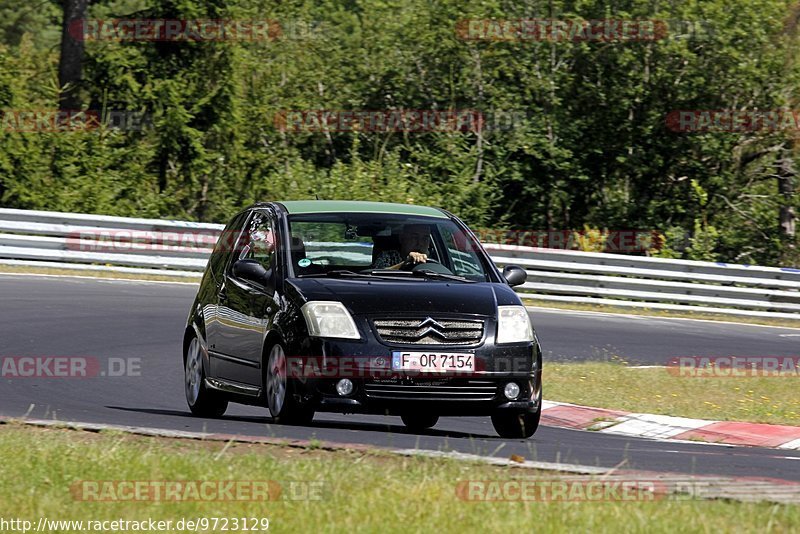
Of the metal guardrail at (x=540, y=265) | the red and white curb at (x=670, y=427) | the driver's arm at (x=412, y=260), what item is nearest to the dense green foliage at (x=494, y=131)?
the metal guardrail at (x=540, y=265)

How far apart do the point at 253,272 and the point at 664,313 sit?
15319 mm

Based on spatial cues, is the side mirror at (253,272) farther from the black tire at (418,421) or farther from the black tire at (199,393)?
the black tire at (418,421)

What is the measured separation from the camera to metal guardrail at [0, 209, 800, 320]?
76.1ft

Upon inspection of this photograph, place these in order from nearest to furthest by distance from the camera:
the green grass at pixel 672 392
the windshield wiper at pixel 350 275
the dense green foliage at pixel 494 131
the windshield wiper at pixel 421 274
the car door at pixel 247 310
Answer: the windshield wiper at pixel 350 275 < the car door at pixel 247 310 < the windshield wiper at pixel 421 274 < the green grass at pixel 672 392 < the dense green foliage at pixel 494 131

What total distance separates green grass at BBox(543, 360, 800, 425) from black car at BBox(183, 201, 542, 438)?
3.13 meters

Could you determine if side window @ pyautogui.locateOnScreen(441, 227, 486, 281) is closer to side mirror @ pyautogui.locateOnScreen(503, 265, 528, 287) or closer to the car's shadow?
side mirror @ pyautogui.locateOnScreen(503, 265, 528, 287)

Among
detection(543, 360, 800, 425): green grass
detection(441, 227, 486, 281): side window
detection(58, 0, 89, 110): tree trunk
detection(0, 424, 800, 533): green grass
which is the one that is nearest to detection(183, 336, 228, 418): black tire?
detection(441, 227, 486, 281): side window

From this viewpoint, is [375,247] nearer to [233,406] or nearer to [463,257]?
[463,257]

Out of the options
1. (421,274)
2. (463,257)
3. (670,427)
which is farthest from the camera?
(670,427)

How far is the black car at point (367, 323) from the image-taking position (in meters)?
8.98

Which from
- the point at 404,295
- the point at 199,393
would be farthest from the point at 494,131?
the point at 404,295

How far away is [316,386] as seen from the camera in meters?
8.99

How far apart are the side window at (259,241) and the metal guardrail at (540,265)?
12636 mm

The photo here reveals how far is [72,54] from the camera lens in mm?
31422
